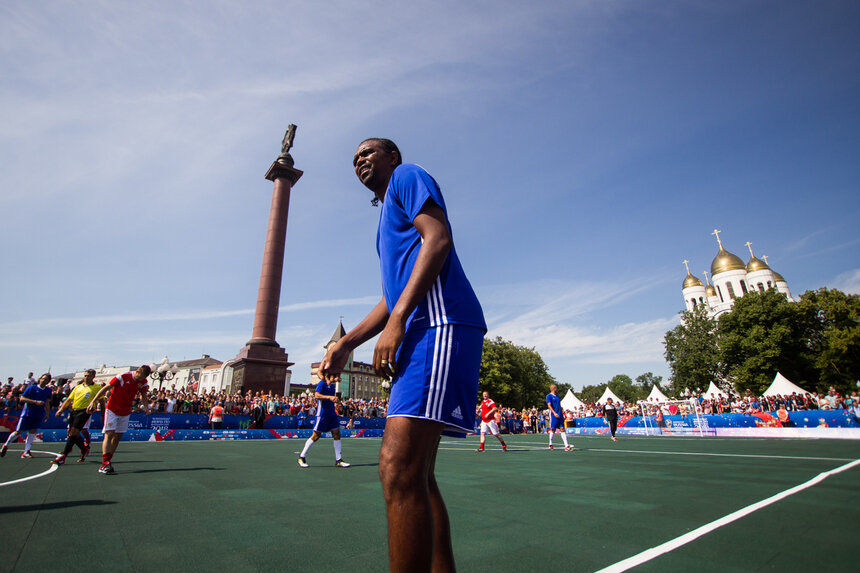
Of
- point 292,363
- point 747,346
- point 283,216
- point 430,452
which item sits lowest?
point 430,452

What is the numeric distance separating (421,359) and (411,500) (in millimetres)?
519

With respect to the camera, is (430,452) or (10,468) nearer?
(430,452)

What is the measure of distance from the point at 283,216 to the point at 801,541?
3292 centimetres

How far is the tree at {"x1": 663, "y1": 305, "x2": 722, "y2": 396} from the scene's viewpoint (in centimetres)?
4691

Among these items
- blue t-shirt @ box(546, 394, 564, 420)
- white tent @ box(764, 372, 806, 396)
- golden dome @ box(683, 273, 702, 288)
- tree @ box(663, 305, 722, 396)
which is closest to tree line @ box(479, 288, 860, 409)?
tree @ box(663, 305, 722, 396)

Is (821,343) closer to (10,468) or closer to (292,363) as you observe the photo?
(292,363)

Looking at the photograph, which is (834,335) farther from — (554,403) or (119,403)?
(119,403)

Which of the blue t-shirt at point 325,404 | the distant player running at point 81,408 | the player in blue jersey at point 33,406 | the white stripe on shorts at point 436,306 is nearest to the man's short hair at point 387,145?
the white stripe on shorts at point 436,306

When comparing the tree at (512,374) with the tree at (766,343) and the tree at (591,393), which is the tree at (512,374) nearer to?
the tree at (766,343)

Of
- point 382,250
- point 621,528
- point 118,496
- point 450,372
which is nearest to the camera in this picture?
point 450,372

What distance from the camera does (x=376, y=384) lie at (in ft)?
418

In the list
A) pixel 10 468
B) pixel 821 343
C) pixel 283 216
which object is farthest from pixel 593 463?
pixel 821 343

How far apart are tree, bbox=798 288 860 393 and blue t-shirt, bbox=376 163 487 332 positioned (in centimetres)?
5229

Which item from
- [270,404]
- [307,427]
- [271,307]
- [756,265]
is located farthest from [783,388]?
[756,265]
